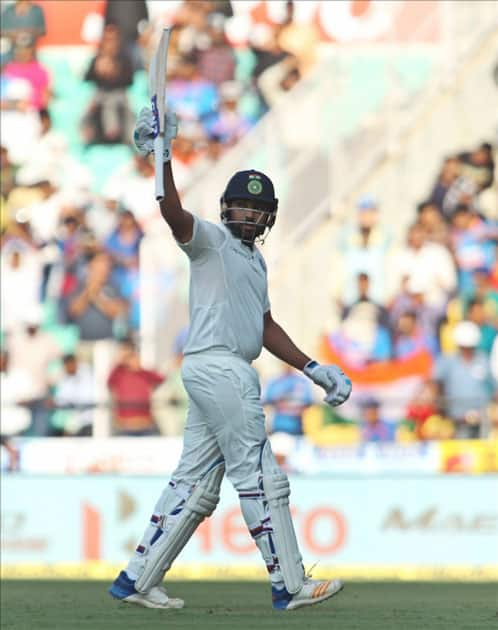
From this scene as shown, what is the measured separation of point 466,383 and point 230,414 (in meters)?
6.63

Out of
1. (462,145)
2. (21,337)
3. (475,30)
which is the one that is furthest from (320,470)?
(475,30)

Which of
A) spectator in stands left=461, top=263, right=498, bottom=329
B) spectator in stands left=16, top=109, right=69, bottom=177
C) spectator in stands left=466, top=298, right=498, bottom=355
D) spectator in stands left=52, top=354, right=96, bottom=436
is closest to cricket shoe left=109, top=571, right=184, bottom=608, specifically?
spectator in stands left=52, top=354, right=96, bottom=436

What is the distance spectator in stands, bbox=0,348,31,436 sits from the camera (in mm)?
13086

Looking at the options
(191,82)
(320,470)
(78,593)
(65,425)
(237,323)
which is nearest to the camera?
(237,323)

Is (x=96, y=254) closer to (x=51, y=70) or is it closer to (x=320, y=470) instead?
(x=51, y=70)

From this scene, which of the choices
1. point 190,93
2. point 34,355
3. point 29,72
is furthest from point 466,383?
point 29,72

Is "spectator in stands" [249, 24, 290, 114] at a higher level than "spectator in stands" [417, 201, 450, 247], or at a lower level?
higher

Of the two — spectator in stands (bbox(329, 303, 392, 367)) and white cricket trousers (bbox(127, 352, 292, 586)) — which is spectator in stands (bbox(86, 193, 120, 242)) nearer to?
spectator in stands (bbox(329, 303, 392, 367))

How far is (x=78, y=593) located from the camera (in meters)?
8.19

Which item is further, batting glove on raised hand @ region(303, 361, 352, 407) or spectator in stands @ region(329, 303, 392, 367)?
spectator in stands @ region(329, 303, 392, 367)

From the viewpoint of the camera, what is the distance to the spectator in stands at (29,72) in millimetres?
15219

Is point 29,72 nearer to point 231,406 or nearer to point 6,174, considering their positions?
point 6,174

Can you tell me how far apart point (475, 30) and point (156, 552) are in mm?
9832

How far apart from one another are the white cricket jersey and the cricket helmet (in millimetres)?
49
